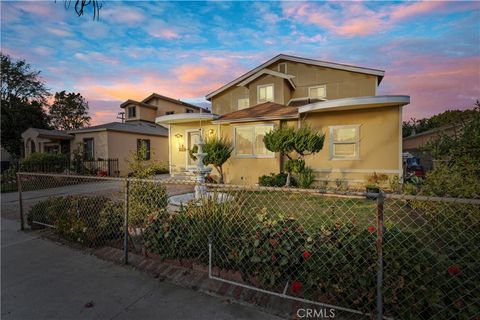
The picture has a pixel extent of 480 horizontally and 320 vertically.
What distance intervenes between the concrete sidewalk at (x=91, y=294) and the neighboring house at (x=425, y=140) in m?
5.80

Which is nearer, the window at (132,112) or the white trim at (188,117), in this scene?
the white trim at (188,117)

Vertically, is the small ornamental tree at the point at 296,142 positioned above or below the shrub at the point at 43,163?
above

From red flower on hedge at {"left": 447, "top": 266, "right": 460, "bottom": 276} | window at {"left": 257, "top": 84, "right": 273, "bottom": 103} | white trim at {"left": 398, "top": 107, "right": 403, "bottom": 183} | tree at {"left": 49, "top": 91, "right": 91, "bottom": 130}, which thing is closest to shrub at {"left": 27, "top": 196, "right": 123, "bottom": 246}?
red flower on hedge at {"left": 447, "top": 266, "right": 460, "bottom": 276}

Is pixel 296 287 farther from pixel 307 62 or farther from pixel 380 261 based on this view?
pixel 307 62

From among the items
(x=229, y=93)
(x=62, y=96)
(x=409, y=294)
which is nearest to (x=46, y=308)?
(x=409, y=294)

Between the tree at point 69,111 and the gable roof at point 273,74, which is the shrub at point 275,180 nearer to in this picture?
the gable roof at point 273,74

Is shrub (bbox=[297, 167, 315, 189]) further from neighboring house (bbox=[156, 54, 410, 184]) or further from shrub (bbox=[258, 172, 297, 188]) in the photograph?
neighboring house (bbox=[156, 54, 410, 184])

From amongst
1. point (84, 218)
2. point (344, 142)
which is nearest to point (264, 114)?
point (344, 142)

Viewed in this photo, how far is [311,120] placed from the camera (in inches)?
396

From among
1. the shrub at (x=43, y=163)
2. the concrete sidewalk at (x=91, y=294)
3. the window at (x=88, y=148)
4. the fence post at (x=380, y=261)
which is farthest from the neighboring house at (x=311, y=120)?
the concrete sidewalk at (x=91, y=294)

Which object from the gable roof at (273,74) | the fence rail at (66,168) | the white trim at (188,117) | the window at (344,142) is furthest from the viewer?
the gable roof at (273,74)

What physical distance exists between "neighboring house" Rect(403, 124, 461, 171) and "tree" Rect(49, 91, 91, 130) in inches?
2064

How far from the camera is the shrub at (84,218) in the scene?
4102mm

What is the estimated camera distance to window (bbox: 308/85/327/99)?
45.2 ft
